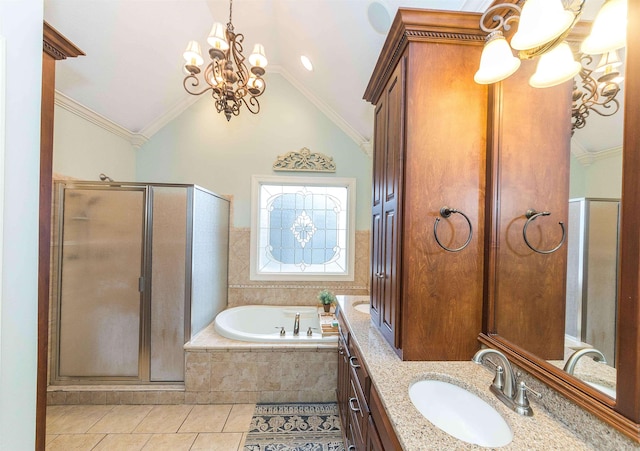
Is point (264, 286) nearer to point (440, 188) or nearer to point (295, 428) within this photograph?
point (295, 428)

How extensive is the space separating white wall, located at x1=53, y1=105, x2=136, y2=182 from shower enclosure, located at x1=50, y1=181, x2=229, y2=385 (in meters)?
0.36

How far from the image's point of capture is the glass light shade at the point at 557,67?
827 mm

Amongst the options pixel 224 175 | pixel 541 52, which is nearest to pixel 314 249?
pixel 224 175

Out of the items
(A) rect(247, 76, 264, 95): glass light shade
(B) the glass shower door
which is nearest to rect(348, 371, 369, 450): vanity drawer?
(B) the glass shower door

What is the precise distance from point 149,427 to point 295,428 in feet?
3.60

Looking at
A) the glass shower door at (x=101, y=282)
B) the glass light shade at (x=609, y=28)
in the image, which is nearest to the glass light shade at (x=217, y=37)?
the glass shower door at (x=101, y=282)

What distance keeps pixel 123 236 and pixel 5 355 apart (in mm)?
1537

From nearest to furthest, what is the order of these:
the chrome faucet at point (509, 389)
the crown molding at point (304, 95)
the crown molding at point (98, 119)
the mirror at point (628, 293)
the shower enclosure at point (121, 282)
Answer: the mirror at point (628, 293) < the chrome faucet at point (509, 389) < the shower enclosure at point (121, 282) < the crown molding at point (98, 119) < the crown molding at point (304, 95)

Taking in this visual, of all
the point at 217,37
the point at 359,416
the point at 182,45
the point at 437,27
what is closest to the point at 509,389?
the point at 359,416

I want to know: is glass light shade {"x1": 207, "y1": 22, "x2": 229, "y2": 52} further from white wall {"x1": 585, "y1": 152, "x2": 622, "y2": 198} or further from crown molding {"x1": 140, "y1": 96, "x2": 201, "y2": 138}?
white wall {"x1": 585, "y1": 152, "x2": 622, "y2": 198}

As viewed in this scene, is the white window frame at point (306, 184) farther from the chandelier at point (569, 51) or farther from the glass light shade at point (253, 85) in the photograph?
the chandelier at point (569, 51)

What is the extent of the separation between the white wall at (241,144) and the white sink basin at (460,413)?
2469 mm

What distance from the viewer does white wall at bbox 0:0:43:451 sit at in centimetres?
95

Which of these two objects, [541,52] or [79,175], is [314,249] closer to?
[79,175]
